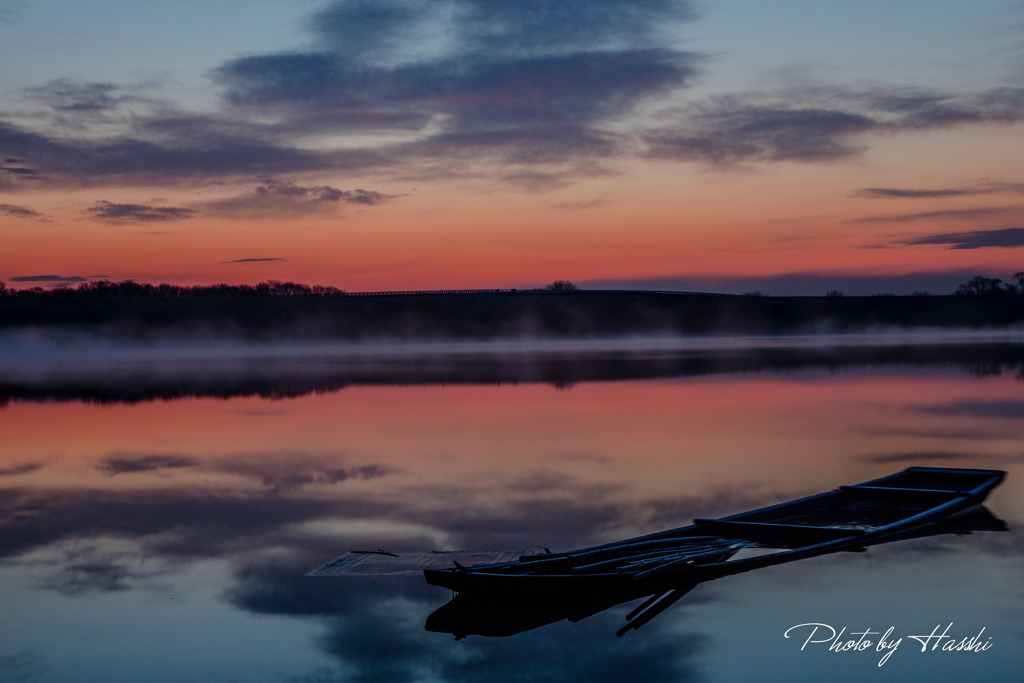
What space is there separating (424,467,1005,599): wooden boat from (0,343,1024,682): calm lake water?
333mm

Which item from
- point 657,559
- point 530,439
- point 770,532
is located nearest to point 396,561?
point 657,559

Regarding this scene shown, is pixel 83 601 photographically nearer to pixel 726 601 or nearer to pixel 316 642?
pixel 316 642

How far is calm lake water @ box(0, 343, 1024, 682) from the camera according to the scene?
26.0 feet

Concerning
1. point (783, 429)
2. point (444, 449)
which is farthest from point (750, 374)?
point (444, 449)

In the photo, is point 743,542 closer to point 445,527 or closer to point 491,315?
point 445,527

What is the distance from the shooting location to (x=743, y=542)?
11172mm

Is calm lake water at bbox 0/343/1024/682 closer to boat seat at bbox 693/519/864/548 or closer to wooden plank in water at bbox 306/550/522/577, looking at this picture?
wooden plank in water at bbox 306/550/522/577

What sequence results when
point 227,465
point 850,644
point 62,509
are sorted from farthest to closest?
point 227,465 → point 62,509 → point 850,644

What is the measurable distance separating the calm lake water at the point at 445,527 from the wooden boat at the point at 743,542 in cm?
33

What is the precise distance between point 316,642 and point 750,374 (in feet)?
105

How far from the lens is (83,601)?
30.5 feet

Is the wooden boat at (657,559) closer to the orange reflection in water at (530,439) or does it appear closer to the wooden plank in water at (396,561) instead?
the wooden plank in water at (396,561)

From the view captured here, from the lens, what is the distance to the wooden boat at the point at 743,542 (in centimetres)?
899

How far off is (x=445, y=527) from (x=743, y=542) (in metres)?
3.69
